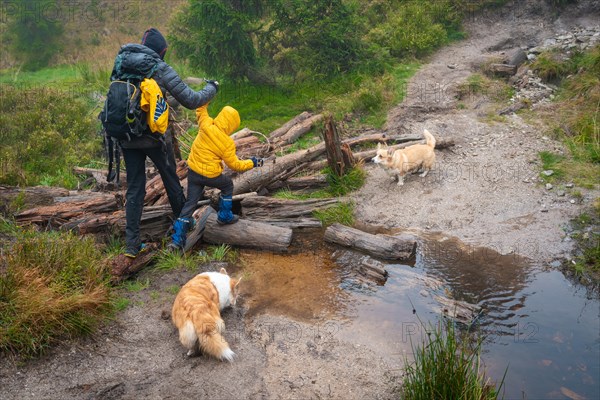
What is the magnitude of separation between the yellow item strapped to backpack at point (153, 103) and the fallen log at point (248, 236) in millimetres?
1785

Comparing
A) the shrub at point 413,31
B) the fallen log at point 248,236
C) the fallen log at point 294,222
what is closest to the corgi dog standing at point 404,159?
the fallen log at point 294,222

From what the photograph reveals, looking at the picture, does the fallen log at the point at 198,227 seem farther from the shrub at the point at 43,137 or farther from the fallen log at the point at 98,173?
the shrub at the point at 43,137

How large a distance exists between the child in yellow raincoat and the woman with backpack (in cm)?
29

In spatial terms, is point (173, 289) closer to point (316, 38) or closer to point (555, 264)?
point (555, 264)

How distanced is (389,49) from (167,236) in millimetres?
9468

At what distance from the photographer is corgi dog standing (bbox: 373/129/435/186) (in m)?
8.60

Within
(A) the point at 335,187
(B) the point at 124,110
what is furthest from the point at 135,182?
(A) the point at 335,187

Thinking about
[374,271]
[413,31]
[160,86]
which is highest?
[160,86]

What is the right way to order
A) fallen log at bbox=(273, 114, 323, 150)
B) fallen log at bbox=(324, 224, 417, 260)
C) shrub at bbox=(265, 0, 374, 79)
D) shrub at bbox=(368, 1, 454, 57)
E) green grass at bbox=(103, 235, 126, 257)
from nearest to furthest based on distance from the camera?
green grass at bbox=(103, 235, 126, 257)
fallen log at bbox=(324, 224, 417, 260)
fallen log at bbox=(273, 114, 323, 150)
shrub at bbox=(265, 0, 374, 79)
shrub at bbox=(368, 1, 454, 57)

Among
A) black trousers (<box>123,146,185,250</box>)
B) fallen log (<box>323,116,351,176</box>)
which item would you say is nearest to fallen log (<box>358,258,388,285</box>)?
fallen log (<box>323,116,351,176</box>)

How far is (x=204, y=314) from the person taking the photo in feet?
15.9

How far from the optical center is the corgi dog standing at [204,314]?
15.3 ft

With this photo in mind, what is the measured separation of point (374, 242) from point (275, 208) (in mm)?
1729

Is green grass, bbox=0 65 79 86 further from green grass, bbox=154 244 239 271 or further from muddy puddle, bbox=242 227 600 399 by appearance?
muddy puddle, bbox=242 227 600 399
